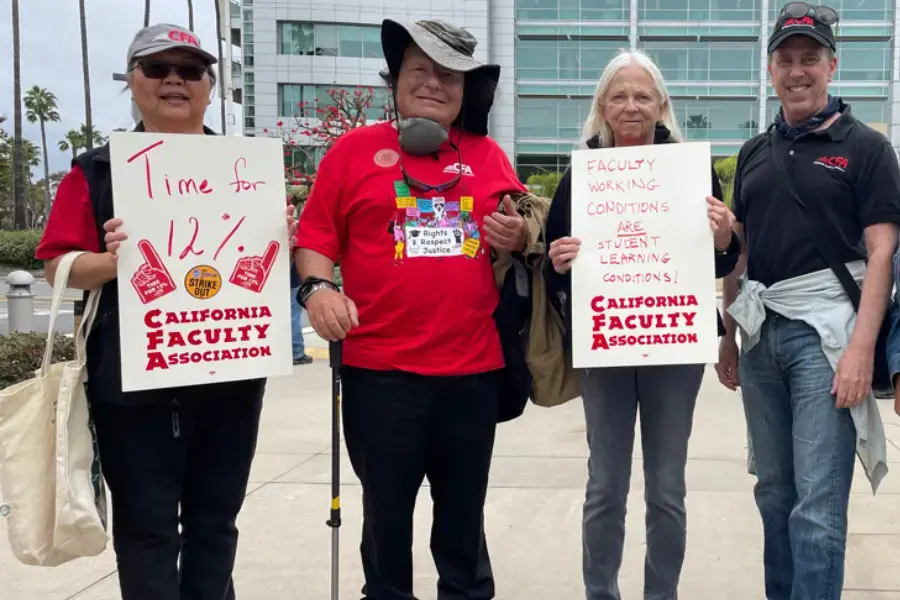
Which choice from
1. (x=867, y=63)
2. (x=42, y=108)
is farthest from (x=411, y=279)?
(x=42, y=108)

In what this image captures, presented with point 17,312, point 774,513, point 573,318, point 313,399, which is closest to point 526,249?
point 573,318

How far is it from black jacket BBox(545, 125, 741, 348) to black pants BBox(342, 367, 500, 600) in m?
0.35

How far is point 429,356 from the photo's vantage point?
101 inches

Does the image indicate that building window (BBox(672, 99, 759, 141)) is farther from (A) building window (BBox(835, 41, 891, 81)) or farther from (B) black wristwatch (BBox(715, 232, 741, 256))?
(B) black wristwatch (BBox(715, 232, 741, 256))

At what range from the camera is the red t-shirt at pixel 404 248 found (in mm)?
2551

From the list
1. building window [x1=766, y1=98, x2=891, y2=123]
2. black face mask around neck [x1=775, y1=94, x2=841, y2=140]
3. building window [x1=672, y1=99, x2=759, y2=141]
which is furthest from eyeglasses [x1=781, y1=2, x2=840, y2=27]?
building window [x1=766, y1=98, x2=891, y2=123]

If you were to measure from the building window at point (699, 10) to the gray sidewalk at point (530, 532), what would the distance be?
5004 centimetres

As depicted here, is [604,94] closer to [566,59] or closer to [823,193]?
[823,193]

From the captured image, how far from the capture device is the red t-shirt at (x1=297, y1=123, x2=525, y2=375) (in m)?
2.55

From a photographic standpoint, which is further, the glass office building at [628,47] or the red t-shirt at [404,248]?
the glass office building at [628,47]

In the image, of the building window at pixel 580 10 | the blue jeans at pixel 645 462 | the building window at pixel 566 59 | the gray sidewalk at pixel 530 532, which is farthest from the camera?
the building window at pixel 580 10

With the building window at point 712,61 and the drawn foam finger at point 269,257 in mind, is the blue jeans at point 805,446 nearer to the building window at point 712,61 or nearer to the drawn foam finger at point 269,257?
the drawn foam finger at point 269,257

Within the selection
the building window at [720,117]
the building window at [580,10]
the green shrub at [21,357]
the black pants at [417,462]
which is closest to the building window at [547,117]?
the building window at [580,10]

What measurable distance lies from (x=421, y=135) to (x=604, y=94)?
71cm
